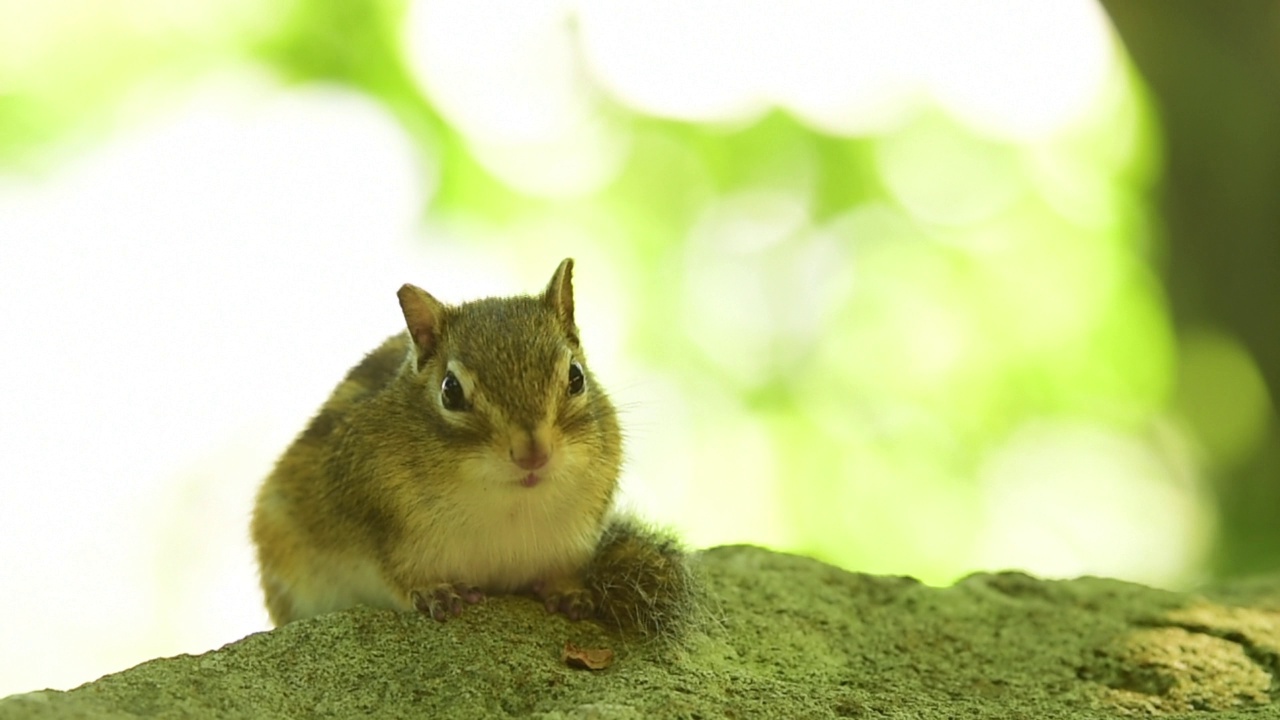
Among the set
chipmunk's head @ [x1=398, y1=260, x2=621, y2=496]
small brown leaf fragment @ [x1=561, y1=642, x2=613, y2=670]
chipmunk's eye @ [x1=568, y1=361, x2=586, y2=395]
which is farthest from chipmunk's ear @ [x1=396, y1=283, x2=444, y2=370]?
small brown leaf fragment @ [x1=561, y1=642, x2=613, y2=670]

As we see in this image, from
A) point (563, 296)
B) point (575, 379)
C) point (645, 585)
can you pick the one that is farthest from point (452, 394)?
point (645, 585)

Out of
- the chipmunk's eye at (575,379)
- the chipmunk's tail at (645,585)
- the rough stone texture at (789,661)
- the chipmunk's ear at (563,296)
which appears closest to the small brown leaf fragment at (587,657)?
the rough stone texture at (789,661)

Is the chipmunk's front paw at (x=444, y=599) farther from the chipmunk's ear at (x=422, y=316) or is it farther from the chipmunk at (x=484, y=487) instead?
the chipmunk's ear at (x=422, y=316)

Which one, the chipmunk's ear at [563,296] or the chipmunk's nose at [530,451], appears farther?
the chipmunk's ear at [563,296]

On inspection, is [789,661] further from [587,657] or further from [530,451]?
[530,451]

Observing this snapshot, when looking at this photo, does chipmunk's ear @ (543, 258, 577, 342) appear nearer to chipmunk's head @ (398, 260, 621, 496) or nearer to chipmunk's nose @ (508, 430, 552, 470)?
chipmunk's head @ (398, 260, 621, 496)

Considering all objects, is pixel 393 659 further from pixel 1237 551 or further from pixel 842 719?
pixel 1237 551
